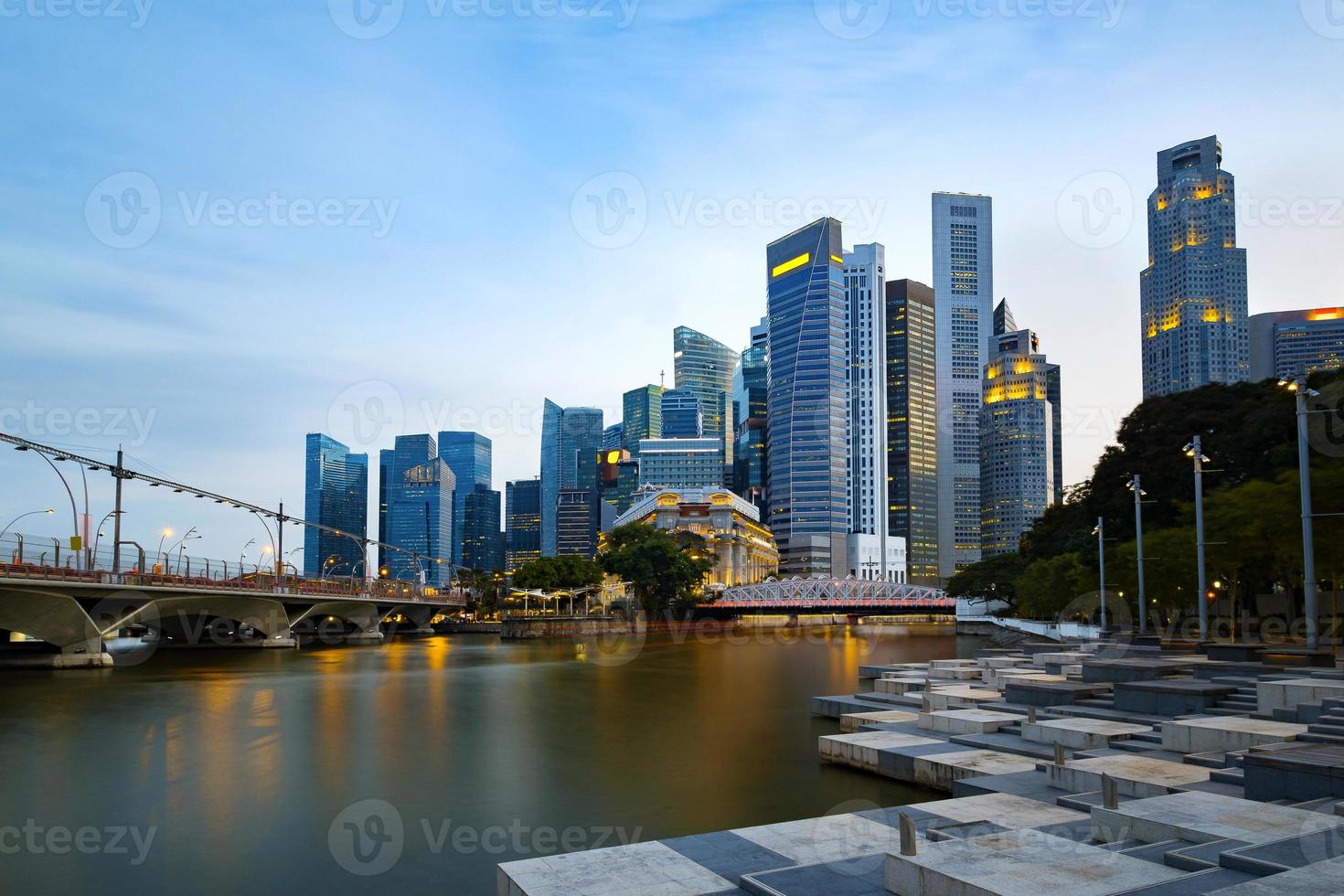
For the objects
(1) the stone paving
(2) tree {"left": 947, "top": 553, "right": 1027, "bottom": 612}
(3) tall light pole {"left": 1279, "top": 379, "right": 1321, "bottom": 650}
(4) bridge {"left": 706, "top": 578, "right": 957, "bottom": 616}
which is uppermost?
(3) tall light pole {"left": 1279, "top": 379, "right": 1321, "bottom": 650}

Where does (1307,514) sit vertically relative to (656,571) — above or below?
above

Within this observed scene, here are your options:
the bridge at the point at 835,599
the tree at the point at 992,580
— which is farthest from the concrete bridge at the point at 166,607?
the tree at the point at 992,580

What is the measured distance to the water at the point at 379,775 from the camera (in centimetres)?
1642

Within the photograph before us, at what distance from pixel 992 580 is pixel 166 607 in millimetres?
104589

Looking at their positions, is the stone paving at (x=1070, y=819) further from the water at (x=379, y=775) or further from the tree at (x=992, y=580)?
the tree at (x=992, y=580)

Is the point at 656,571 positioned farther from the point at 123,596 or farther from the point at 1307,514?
the point at 1307,514

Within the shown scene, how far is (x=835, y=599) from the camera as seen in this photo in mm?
159375

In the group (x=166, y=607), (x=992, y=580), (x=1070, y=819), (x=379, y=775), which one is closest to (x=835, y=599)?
(x=992, y=580)

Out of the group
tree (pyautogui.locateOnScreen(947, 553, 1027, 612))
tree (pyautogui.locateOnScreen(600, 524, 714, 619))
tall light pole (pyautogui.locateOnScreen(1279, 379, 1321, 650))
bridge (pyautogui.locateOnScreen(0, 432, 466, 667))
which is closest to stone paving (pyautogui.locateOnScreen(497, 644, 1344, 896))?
tall light pole (pyautogui.locateOnScreen(1279, 379, 1321, 650))

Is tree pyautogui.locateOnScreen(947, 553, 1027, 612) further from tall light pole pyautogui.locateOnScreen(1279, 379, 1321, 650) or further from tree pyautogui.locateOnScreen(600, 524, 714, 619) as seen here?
tall light pole pyautogui.locateOnScreen(1279, 379, 1321, 650)

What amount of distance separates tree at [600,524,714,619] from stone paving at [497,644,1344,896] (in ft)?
318

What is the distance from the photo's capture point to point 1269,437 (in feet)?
184

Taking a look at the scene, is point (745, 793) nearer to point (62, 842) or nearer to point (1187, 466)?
point (62, 842)

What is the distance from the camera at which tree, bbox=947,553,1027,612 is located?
13138cm
